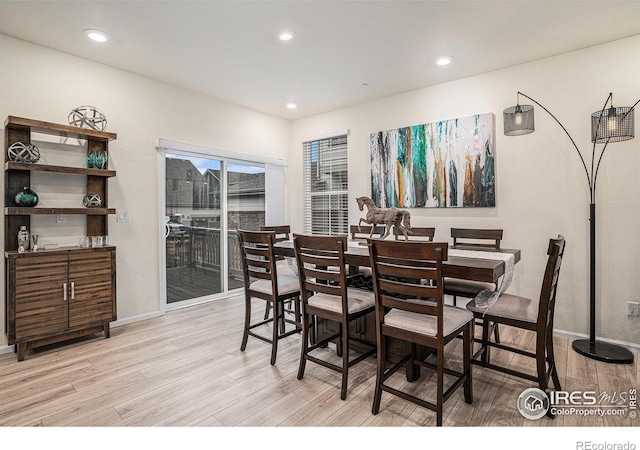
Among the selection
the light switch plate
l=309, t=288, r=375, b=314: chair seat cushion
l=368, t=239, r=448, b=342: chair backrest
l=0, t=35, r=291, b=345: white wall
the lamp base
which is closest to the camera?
l=368, t=239, r=448, b=342: chair backrest

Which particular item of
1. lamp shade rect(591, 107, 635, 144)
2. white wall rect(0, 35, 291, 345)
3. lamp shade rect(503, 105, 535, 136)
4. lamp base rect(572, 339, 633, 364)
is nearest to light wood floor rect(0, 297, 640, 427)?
lamp base rect(572, 339, 633, 364)

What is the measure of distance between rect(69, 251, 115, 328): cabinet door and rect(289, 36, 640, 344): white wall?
3.58 metres

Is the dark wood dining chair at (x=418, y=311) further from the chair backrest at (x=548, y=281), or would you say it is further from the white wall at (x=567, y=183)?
the white wall at (x=567, y=183)

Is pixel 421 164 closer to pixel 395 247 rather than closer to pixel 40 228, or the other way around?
pixel 395 247

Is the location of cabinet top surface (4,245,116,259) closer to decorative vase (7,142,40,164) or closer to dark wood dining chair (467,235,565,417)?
decorative vase (7,142,40,164)

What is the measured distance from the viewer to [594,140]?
287cm

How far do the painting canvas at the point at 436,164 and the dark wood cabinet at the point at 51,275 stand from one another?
3.09m

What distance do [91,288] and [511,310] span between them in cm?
346

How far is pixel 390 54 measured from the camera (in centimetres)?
328

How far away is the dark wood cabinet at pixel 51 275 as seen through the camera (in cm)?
272

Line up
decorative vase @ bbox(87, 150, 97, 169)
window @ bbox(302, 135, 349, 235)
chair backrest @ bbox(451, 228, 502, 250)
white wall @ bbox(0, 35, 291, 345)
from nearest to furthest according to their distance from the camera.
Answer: white wall @ bbox(0, 35, 291, 345) → chair backrest @ bbox(451, 228, 502, 250) → decorative vase @ bbox(87, 150, 97, 169) → window @ bbox(302, 135, 349, 235)

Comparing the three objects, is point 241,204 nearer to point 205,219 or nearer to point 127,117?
point 205,219

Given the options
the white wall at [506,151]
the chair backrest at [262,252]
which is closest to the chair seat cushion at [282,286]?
the chair backrest at [262,252]

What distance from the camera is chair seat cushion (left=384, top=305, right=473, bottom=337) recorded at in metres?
1.90
